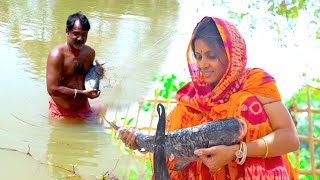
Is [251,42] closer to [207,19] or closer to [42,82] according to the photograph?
[42,82]

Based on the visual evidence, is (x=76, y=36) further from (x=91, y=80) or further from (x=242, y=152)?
(x=242, y=152)

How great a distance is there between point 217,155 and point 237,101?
214 mm

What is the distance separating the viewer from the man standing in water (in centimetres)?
385

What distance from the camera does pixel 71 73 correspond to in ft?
13.0

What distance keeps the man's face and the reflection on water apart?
0.71m

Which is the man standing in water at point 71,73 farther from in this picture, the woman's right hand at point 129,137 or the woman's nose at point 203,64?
the woman's nose at point 203,64

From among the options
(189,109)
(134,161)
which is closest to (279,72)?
(134,161)

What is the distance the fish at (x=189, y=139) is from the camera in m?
1.67

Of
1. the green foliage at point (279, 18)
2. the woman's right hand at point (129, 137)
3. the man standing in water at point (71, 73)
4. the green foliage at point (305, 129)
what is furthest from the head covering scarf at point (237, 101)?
the green foliage at point (279, 18)

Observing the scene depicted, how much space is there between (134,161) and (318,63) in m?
3.43

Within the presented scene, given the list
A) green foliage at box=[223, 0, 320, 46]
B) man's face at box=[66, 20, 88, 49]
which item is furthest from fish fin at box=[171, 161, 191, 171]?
green foliage at box=[223, 0, 320, 46]

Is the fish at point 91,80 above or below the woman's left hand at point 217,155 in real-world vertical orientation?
below

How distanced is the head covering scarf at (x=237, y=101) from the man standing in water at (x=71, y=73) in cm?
218

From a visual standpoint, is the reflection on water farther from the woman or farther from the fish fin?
the woman
